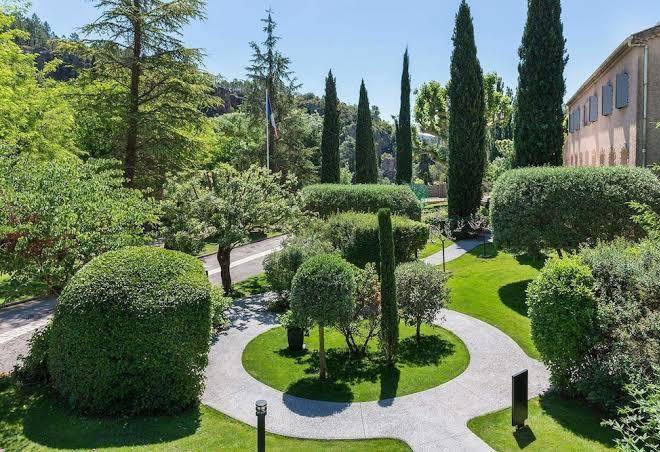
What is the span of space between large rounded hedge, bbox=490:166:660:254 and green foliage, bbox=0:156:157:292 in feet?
42.7

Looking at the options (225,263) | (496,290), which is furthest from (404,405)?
(225,263)

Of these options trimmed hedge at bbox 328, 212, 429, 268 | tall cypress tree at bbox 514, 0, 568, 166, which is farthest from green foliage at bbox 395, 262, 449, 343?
tall cypress tree at bbox 514, 0, 568, 166

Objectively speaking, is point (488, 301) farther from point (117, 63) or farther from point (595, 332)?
point (117, 63)

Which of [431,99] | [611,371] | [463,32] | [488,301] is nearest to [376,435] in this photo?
[611,371]

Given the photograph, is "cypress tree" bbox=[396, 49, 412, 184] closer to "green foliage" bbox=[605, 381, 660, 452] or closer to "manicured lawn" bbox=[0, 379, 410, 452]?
"manicured lawn" bbox=[0, 379, 410, 452]

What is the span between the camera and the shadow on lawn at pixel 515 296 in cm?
1557

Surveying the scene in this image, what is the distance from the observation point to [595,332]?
8781 millimetres

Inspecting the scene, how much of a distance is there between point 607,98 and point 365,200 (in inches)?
509

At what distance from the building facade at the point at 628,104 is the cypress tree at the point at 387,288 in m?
13.0

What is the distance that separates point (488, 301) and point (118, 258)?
12.7m

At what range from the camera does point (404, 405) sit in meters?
9.28

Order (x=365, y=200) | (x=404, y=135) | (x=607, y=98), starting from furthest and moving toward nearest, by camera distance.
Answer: (x=404, y=135)
(x=365, y=200)
(x=607, y=98)

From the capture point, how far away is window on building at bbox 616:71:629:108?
18422 millimetres

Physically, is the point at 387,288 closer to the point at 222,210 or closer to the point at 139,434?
the point at 139,434
